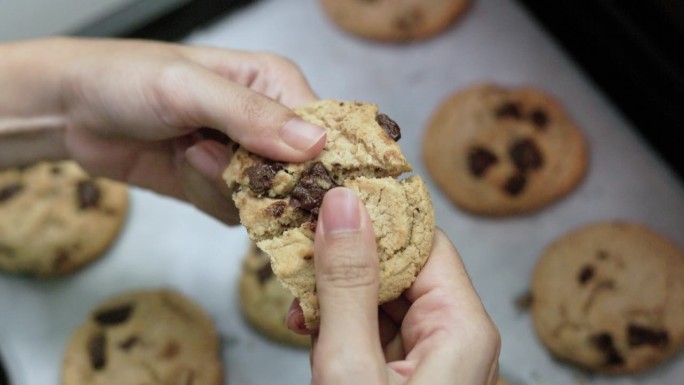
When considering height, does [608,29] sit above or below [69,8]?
above

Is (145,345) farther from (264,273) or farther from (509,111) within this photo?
(509,111)

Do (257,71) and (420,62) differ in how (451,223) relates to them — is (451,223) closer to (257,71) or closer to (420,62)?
(420,62)

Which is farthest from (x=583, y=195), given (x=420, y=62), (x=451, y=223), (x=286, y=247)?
(x=286, y=247)

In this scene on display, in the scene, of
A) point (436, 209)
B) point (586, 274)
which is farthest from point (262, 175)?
point (586, 274)

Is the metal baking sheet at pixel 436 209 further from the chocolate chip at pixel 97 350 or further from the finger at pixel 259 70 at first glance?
the finger at pixel 259 70

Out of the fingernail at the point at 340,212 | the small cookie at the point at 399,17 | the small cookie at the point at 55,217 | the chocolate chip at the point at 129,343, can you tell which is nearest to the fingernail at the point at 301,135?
the fingernail at the point at 340,212

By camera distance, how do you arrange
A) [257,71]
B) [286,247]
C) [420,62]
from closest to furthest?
[286,247] < [257,71] < [420,62]
